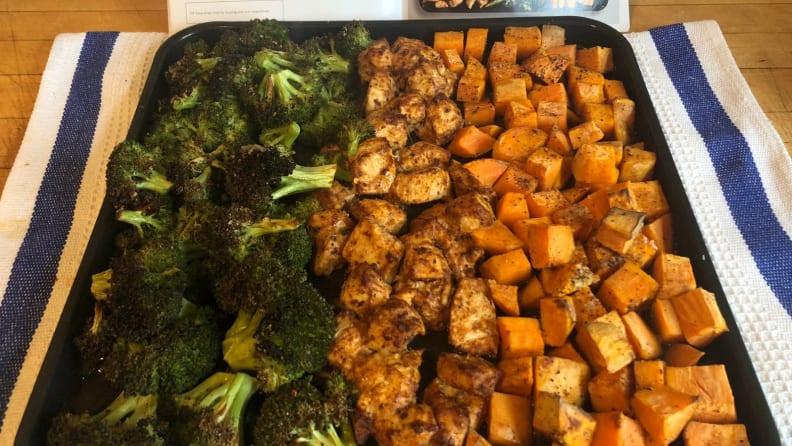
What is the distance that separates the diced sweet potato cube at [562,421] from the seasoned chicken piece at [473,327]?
266mm

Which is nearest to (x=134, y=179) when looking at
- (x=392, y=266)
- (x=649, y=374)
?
(x=392, y=266)

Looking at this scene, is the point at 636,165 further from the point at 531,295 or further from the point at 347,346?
the point at 347,346

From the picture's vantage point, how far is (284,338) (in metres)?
1.69

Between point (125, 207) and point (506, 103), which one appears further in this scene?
point (506, 103)

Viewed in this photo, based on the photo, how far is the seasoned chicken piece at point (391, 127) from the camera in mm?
2311

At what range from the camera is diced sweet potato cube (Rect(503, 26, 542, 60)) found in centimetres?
262

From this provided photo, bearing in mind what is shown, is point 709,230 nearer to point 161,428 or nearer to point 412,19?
point 412,19

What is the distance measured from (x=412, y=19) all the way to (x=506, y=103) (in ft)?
2.29

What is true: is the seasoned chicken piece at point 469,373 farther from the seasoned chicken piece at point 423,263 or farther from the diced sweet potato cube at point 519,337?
the seasoned chicken piece at point 423,263

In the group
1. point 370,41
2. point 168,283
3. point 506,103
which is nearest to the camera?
point 168,283

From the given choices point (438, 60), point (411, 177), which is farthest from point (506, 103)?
point (411, 177)

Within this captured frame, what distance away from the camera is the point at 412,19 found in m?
2.80

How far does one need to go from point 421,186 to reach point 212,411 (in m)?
1.05

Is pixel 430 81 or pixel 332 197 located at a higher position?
pixel 430 81
